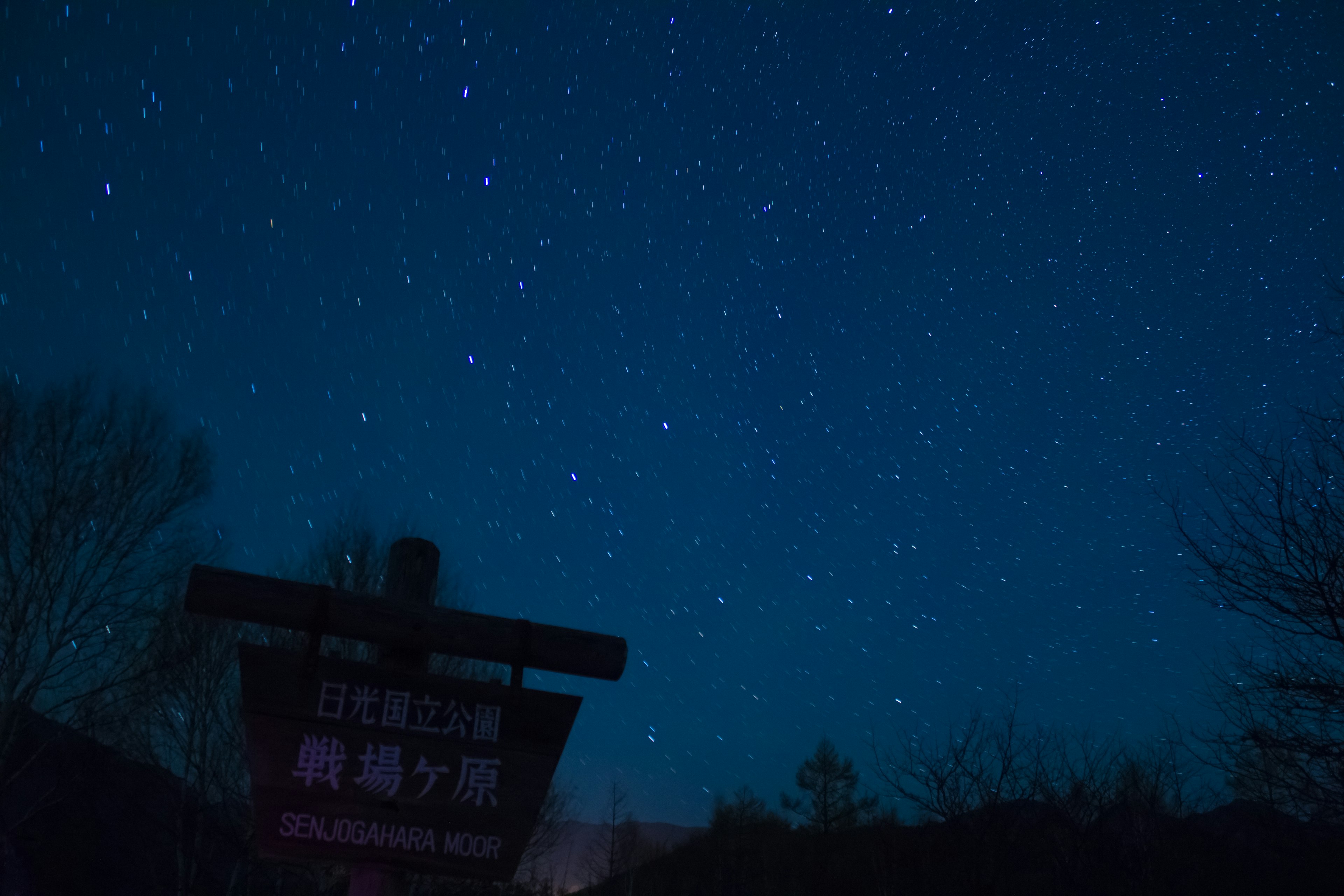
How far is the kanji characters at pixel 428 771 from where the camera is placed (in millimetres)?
3535

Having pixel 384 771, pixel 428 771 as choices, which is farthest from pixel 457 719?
pixel 384 771

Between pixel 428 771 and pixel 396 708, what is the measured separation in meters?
0.30

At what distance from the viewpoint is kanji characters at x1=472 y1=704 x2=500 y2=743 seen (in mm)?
3656

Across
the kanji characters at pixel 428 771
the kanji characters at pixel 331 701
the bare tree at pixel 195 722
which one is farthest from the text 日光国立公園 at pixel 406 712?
the bare tree at pixel 195 722

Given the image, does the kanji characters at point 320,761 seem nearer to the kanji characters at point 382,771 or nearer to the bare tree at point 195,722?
the kanji characters at point 382,771

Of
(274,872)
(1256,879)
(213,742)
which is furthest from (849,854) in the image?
(213,742)

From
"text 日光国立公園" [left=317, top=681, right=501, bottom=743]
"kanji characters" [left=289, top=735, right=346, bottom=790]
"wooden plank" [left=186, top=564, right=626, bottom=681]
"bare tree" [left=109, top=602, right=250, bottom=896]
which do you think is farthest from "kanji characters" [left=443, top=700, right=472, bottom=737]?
Result: "bare tree" [left=109, top=602, right=250, bottom=896]

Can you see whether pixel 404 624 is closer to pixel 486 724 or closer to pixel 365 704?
pixel 365 704

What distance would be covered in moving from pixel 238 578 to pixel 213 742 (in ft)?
53.2

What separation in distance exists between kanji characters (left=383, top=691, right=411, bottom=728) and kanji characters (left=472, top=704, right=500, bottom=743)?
296 mm

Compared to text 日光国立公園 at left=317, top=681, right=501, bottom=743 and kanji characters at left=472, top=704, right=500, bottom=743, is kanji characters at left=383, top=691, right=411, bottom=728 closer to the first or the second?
text 日光国立公園 at left=317, top=681, right=501, bottom=743

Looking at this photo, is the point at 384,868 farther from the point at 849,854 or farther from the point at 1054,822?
the point at 849,854

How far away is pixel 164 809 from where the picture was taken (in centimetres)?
2327

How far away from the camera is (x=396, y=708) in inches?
141
